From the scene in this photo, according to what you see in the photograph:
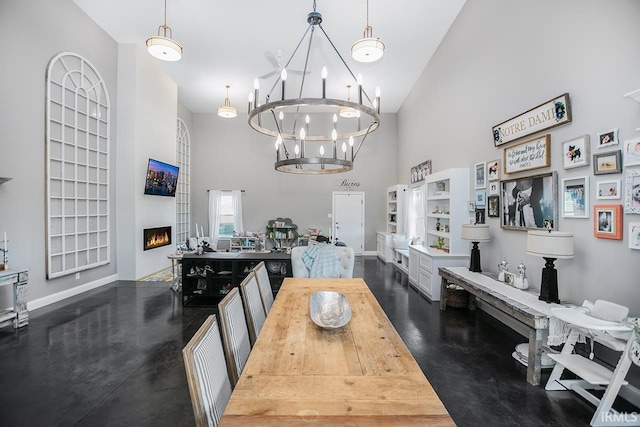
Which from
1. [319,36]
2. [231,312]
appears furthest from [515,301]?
[319,36]

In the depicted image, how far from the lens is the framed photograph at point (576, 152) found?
98.5 inches

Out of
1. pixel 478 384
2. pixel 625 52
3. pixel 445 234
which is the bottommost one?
pixel 478 384

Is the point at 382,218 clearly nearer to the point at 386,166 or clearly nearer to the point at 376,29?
the point at 386,166

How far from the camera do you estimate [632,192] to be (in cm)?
212

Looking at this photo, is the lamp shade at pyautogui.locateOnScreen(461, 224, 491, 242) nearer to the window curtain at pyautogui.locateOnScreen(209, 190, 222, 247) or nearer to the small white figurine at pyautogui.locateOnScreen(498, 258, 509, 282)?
the small white figurine at pyautogui.locateOnScreen(498, 258, 509, 282)

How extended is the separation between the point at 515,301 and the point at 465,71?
364cm

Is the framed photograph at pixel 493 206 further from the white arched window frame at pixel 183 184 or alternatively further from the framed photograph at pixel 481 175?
the white arched window frame at pixel 183 184

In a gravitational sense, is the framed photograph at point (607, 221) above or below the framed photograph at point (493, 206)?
below

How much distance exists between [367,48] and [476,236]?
2912 mm

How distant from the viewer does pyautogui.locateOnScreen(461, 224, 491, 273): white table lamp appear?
379 cm

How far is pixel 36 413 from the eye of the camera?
2016 millimetres

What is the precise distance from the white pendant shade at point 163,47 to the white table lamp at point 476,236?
4849mm

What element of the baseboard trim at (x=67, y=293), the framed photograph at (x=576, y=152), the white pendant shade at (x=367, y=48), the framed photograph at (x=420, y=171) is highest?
the white pendant shade at (x=367, y=48)

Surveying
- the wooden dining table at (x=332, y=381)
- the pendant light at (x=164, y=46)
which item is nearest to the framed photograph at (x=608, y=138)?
the wooden dining table at (x=332, y=381)
